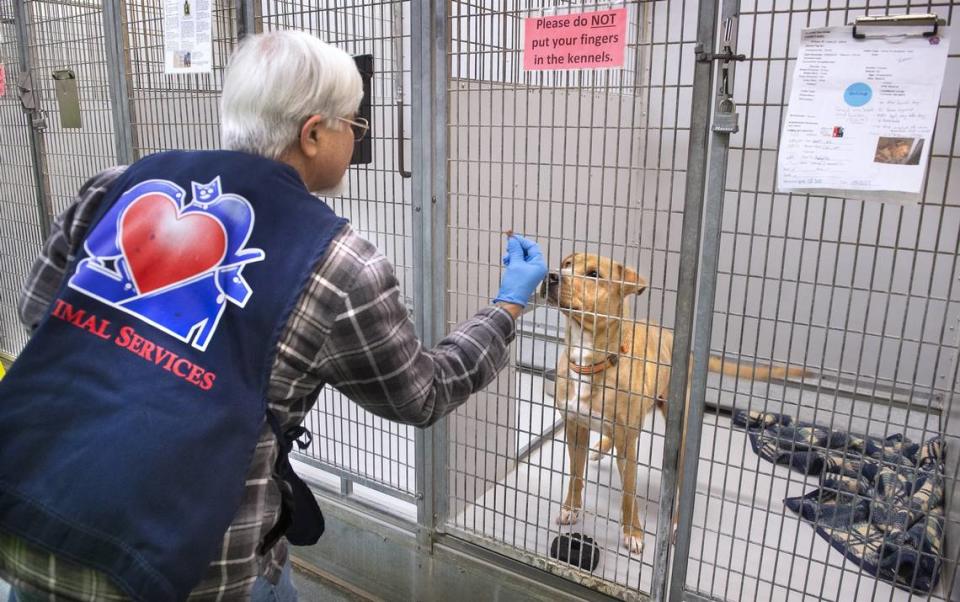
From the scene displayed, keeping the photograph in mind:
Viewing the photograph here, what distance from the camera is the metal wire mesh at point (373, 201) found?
2.23 meters

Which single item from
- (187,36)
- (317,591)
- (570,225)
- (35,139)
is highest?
(187,36)

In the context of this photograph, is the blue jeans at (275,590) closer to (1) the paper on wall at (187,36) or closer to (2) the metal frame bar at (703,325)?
(2) the metal frame bar at (703,325)

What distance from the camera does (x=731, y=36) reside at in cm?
149

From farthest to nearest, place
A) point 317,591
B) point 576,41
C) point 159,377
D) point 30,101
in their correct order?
point 30,101 < point 317,591 < point 576,41 < point 159,377

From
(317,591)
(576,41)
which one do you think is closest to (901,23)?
(576,41)

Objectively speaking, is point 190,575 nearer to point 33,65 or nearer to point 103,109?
point 103,109

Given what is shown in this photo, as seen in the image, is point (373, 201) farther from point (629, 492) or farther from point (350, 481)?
point (629, 492)

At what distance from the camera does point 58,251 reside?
1223mm

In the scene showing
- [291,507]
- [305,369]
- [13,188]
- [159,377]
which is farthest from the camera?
[13,188]

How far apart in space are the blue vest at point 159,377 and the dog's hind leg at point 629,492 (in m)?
1.44

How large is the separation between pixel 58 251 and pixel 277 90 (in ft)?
1.67

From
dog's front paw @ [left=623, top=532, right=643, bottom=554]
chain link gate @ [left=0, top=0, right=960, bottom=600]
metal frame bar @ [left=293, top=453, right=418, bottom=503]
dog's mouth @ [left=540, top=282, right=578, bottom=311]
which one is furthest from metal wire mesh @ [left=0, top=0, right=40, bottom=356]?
dog's front paw @ [left=623, top=532, right=643, bottom=554]

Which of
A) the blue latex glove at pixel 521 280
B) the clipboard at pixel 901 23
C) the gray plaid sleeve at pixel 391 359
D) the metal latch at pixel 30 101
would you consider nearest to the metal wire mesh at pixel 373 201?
the blue latex glove at pixel 521 280

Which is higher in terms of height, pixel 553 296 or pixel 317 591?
pixel 553 296
